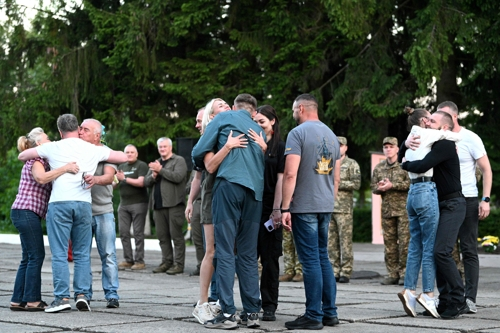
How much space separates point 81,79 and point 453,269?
1823 centimetres

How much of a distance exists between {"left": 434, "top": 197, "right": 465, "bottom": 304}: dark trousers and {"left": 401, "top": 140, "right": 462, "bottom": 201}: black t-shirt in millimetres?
126

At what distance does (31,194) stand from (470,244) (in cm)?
417

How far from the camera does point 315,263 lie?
705cm

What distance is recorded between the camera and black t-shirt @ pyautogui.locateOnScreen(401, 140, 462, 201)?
7648 mm

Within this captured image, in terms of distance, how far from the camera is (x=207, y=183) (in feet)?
23.8

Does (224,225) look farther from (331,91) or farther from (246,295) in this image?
(331,91)

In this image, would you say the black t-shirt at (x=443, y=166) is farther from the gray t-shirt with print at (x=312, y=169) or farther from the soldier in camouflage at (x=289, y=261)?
the soldier in camouflage at (x=289, y=261)

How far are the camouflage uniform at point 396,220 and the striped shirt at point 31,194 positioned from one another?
4991 millimetres

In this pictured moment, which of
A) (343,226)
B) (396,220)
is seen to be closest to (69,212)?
(343,226)

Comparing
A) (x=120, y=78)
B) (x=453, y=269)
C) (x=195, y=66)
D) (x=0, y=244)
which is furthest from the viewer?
(x=120, y=78)

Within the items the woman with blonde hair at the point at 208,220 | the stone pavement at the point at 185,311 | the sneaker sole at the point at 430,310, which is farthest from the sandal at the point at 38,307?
the sneaker sole at the point at 430,310

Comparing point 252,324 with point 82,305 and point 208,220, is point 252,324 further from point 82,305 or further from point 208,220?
point 82,305

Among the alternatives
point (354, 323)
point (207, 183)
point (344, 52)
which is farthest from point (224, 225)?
point (344, 52)

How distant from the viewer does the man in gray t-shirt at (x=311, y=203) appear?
7027 mm
